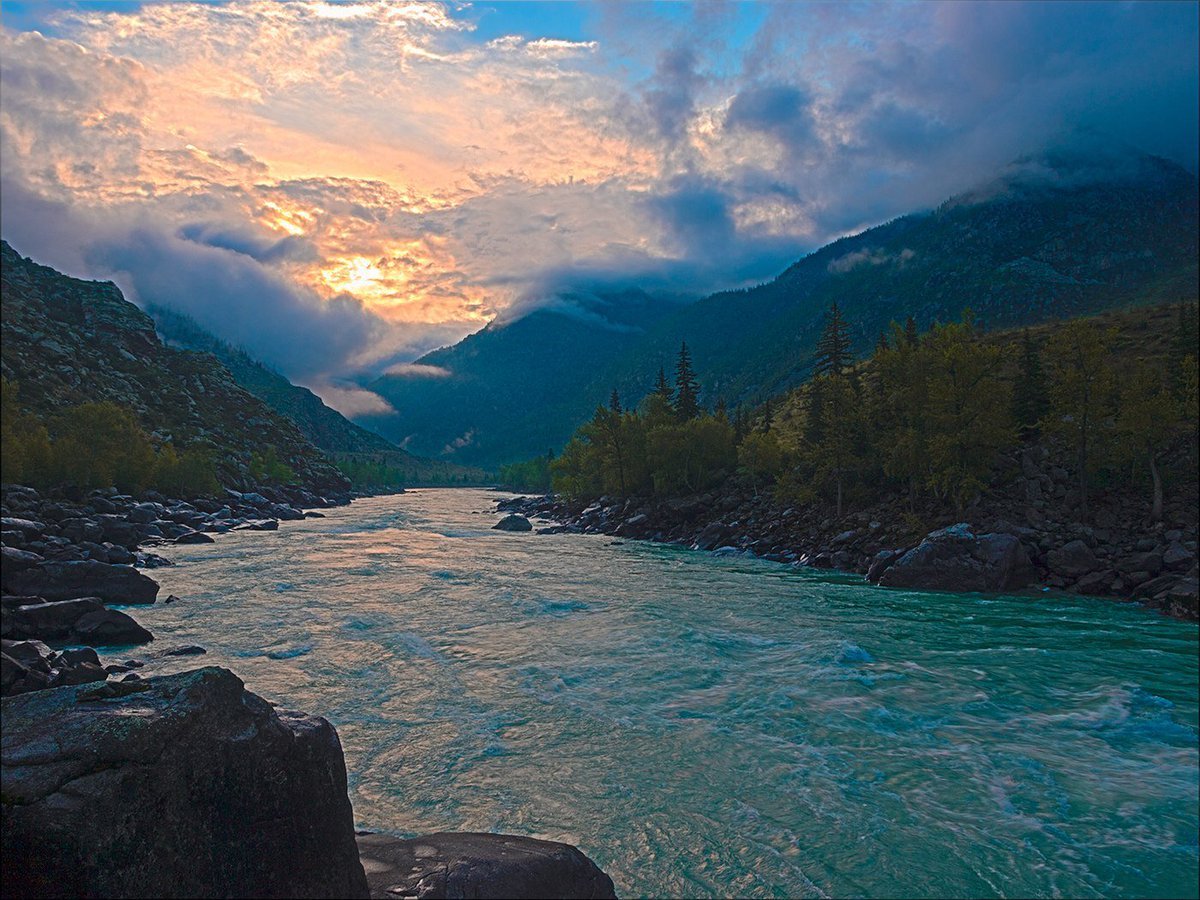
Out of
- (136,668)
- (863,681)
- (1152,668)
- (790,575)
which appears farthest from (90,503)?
(1152,668)

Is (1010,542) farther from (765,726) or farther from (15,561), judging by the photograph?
(15,561)

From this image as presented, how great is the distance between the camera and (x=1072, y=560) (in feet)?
138

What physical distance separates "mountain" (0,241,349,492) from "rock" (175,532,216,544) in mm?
60247

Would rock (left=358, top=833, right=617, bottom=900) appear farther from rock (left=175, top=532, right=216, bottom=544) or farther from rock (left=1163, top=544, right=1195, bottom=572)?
rock (left=175, top=532, right=216, bottom=544)

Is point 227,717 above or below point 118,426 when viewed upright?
below

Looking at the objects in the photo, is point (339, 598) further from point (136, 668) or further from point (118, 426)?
point (118, 426)

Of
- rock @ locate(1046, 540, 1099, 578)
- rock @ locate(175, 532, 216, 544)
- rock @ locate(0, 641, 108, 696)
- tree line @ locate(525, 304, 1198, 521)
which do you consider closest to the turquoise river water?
rock @ locate(0, 641, 108, 696)

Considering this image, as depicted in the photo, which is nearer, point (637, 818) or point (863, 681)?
point (637, 818)

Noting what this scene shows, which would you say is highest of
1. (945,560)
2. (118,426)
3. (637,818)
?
(118,426)

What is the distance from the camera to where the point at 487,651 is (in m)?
27.1

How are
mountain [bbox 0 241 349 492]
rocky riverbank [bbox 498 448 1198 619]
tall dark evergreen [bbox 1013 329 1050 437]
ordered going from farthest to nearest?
mountain [bbox 0 241 349 492] < tall dark evergreen [bbox 1013 329 1050 437] < rocky riverbank [bbox 498 448 1198 619]

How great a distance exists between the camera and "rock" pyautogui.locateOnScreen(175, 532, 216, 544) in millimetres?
67500

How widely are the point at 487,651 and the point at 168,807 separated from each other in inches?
791

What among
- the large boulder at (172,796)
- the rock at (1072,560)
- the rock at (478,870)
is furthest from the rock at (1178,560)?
the large boulder at (172,796)
